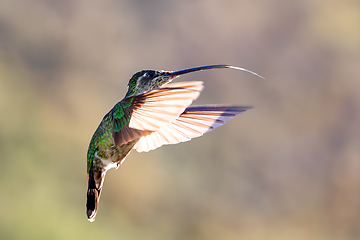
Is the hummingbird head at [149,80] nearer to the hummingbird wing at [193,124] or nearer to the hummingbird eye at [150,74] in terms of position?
the hummingbird eye at [150,74]

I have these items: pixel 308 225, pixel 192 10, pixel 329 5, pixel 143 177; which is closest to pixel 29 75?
pixel 143 177

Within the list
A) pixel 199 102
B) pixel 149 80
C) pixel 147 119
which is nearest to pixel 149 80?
pixel 149 80

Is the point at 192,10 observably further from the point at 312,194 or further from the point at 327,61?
the point at 312,194

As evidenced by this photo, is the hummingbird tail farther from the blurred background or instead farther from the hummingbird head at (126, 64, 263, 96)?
the blurred background

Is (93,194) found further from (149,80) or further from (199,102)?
(199,102)

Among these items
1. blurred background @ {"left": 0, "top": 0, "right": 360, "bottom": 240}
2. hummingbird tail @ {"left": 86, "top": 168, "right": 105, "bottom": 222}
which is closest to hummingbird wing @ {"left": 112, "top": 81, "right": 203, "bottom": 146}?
hummingbird tail @ {"left": 86, "top": 168, "right": 105, "bottom": 222}

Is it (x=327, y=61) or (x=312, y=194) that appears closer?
(x=312, y=194)
